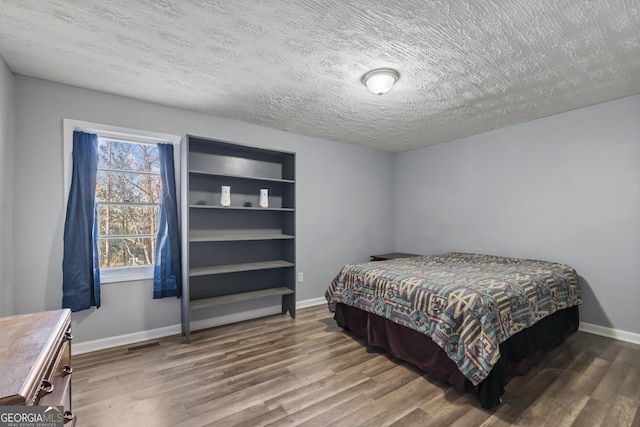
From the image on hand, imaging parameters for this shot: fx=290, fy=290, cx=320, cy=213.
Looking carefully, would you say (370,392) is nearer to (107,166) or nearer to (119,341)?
(119,341)

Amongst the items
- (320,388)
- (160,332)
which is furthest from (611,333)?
(160,332)

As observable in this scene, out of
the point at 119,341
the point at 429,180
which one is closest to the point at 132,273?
the point at 119,341

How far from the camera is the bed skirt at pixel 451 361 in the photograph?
75.4 inches

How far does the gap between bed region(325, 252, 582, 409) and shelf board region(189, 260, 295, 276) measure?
75 cm

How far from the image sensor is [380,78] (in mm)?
2281

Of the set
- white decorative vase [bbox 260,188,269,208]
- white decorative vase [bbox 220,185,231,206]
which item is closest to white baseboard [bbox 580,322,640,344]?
white decorative vase [bbox 260,188,269,208]

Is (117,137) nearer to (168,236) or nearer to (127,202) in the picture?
(127,202)

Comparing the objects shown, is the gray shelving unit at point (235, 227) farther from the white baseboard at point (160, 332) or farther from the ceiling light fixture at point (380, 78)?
the ceiling light fixture at point (380, 78)

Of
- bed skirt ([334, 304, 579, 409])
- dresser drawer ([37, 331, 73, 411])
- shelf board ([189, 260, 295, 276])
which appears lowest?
bed skirt ([334, 304, 579, 409])

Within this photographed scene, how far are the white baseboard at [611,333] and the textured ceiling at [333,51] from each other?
2287 mm

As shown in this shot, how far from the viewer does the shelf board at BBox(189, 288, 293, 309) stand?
295 cm

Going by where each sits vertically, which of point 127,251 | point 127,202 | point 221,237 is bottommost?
point 127,251

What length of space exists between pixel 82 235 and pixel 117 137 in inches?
38.9

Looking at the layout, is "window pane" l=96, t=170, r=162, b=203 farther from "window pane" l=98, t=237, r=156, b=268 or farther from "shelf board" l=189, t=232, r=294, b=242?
"shelf board" l=189, t=232, r=294, b=242
